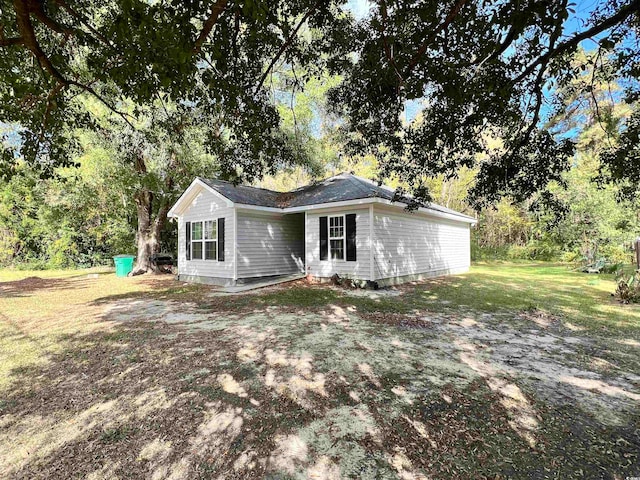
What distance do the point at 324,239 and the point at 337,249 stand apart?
2.02ft

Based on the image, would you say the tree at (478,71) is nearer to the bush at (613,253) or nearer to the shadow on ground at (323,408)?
the shadow on ground at (323,408)

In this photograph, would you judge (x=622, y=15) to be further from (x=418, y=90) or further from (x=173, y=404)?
(x=173, y=404)

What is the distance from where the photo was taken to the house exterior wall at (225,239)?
11.2m

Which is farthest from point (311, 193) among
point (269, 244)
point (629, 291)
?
point (629, 291)

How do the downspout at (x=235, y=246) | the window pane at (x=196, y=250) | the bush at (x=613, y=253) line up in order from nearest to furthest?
the downspout at (x=235, y=246) < the window pane at (x=196, y=250) < the bush at (x=613, y=253)

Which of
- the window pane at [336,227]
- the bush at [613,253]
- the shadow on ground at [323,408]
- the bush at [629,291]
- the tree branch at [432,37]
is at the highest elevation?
the tree branch at [432,37]

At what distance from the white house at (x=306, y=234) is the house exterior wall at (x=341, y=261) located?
0.03 meters

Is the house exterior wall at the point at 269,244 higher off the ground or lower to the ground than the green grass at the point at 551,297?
higher

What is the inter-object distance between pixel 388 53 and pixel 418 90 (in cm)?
63

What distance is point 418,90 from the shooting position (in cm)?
443

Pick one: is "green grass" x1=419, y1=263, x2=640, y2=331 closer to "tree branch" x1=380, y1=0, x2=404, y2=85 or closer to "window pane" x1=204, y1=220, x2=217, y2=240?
"tree branch" x1=380, y1=0, x2=404, y2=85

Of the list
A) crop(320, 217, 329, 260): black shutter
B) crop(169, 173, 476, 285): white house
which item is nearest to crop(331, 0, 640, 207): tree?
crop(169, 173, 476, 285): white house

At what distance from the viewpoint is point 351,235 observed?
10469 mm

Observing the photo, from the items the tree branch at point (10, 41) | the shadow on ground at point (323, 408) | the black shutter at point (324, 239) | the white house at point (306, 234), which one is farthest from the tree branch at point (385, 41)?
the black shutter at point (324, 239)
